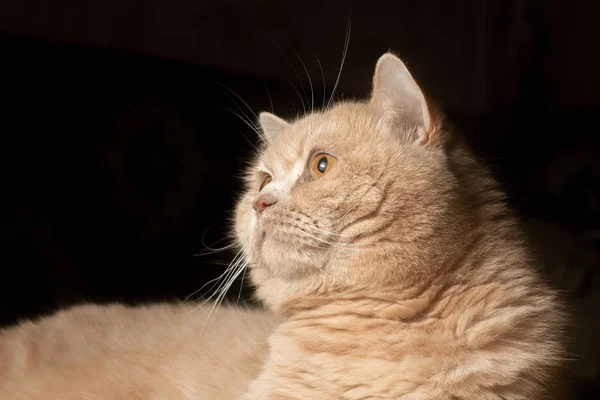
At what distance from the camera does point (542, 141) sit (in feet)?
9.73

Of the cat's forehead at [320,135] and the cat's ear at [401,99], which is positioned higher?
the cat's ear at [401,99]

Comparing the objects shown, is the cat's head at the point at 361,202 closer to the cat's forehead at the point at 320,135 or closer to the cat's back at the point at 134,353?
the cat's forehead at the point at 320,135

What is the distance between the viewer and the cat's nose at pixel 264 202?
1324mm

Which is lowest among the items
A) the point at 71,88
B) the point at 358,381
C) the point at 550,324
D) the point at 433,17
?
the point at 358,381

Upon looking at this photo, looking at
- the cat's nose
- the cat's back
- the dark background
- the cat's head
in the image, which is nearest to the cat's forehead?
the cat's head

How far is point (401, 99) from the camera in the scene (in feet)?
4.36

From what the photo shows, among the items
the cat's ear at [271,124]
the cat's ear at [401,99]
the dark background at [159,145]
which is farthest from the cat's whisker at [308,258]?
the dark background at [159,145]

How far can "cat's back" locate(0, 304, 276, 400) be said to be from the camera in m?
1.54

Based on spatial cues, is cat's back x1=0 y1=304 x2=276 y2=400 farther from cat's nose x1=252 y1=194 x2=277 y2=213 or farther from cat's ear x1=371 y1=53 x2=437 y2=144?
cat's ear x1=371 y1=53 x2=437 y2=144

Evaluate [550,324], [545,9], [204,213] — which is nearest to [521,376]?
[550,324]

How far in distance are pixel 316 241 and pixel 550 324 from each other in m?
0.47

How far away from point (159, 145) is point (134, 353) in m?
0.92

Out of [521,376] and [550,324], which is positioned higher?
[550,324]

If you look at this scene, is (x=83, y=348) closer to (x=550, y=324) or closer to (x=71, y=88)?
(x=71, y=88)
